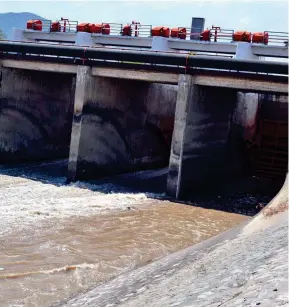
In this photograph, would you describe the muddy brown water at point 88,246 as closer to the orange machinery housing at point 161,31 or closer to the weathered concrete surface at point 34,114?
the weathered concrete surface at point 34,114

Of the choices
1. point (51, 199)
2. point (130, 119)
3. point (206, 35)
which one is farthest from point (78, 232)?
point (206, 35)

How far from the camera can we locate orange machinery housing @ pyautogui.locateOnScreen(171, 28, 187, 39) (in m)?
29.7

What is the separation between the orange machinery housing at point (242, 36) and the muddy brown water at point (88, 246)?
13.6 m

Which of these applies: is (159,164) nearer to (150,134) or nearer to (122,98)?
(150,134)

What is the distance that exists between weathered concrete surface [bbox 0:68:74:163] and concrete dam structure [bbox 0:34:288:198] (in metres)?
0.04

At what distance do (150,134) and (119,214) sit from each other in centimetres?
891

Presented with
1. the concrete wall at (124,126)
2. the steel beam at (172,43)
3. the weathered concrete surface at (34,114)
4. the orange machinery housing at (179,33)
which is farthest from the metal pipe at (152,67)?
the orange machinery housing at (179,33)

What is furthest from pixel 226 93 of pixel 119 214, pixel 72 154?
pixel 119 214

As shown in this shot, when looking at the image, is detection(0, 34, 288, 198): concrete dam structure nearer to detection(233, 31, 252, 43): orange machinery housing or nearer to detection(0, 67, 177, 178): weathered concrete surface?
detection(0, 67, 177, 178): weathered concrete surface

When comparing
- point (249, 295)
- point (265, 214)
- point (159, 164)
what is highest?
point (249, 295)

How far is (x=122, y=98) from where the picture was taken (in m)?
21.7

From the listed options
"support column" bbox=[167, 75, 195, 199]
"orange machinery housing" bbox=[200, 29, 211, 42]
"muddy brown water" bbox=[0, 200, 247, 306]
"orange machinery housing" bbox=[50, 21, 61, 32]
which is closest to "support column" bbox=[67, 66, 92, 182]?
"support column" bbox=[167, 75, 195, 199]

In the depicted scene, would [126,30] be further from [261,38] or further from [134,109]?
[134,109]

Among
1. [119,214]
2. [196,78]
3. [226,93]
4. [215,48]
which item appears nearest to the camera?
[119,214]
